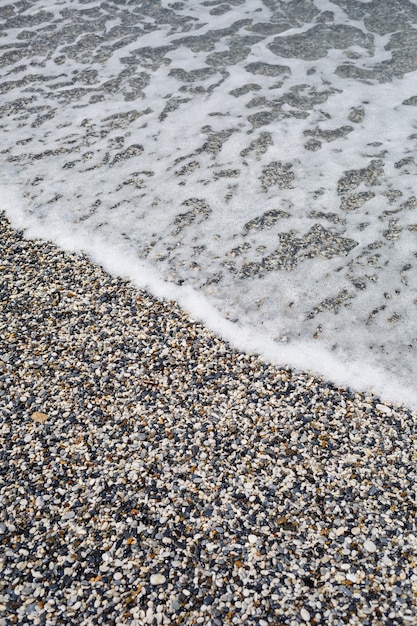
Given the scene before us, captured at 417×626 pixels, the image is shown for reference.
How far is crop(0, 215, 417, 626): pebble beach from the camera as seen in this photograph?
8.07 ft

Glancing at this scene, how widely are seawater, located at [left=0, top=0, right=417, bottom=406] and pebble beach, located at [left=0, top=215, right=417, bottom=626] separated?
0.44m

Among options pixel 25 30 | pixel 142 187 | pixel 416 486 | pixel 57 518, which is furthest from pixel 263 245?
pixel 25 30

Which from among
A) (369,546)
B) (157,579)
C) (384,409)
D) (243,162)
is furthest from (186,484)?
(243,162)

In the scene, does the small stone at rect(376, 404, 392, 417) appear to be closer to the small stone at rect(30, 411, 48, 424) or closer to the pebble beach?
the pebble beach

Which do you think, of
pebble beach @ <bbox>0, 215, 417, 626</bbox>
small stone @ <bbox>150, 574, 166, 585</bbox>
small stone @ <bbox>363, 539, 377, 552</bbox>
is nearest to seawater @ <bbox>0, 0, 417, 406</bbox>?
pebble beach @ <bbox>0, 215, 417, 626</bbox>

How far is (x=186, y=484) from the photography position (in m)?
2.90

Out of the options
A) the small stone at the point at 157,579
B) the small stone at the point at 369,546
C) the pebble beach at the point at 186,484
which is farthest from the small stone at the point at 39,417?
the small stone at the point at 369,546

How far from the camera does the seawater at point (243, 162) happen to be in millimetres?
4078

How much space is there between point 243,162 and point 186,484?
154 inches

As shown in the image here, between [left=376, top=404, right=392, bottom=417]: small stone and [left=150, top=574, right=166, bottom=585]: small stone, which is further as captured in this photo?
[left=376, top=404, right=392, bottom=417]: small stone

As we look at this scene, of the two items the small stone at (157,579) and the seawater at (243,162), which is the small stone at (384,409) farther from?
the small stone at (157,579)

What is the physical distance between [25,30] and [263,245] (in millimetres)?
7251

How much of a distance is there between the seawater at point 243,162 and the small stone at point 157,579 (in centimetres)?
164

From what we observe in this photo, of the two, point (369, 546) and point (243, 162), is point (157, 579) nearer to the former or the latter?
point (369, 546)
